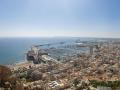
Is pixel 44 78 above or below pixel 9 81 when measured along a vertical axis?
below

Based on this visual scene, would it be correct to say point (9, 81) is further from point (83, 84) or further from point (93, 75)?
point (93, 75)

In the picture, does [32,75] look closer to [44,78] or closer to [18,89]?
[44,78]

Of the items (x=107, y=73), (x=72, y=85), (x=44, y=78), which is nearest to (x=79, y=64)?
(x=107, y=73)

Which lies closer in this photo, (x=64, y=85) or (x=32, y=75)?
(x=64, y=85)

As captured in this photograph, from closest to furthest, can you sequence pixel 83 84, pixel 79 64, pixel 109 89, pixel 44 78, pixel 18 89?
pixel 18 89 → pixel 109 89 → pixel 83 84 → pixel 44 78 → pixel 79 64

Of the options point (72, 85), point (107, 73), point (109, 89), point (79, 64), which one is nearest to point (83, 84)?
point (72, 85)

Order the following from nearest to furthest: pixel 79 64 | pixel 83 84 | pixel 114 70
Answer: pixel 83 84 → pixel 114 70 → pixel 79 64

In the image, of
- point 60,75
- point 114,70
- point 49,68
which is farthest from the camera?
point 49,68

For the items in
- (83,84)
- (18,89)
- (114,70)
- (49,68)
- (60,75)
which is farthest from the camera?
(49,68)

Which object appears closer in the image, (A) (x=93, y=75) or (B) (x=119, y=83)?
(B) (x=119, y=83)
